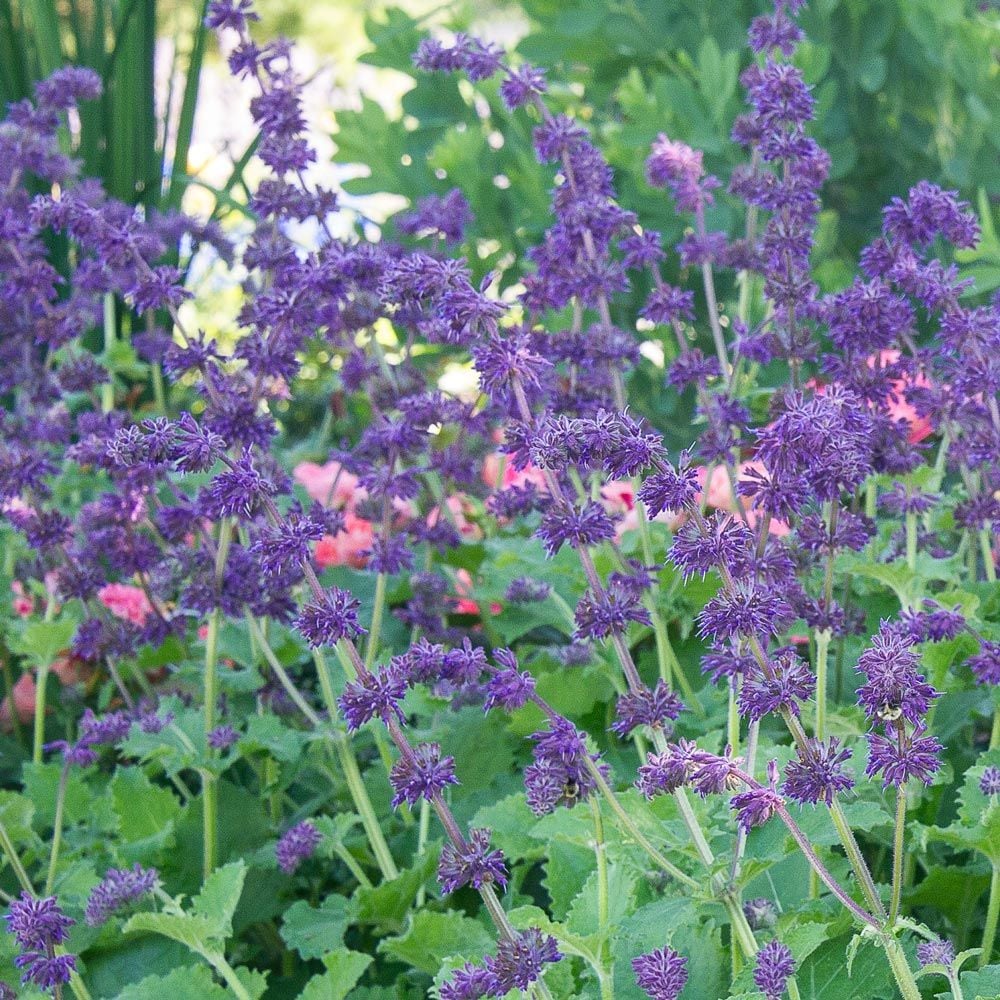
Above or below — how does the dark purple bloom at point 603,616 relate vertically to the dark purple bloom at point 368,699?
above

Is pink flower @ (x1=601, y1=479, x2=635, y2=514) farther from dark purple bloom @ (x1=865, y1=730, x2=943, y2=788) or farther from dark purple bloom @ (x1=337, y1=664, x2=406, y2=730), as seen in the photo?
dark purple bloom @ (x1=865, y1=730, x2=943, y2=788)

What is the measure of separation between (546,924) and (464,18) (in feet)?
8.67

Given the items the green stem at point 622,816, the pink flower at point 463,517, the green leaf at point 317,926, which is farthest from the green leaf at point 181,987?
the pink flower at point 463,517

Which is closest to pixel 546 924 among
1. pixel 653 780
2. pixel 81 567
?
pixel 653 780

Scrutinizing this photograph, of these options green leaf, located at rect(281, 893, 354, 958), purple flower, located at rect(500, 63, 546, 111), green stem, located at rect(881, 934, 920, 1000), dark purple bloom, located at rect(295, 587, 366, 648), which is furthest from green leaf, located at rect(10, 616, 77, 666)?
green stem, located at rect(881, 934, 920, 1000)

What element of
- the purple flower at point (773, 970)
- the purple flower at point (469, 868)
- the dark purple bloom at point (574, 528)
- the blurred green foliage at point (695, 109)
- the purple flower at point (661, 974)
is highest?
the blurred green foliage at point (695, 109)

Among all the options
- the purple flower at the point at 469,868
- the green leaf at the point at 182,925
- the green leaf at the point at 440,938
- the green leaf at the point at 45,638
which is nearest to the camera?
the purple flower at the point at 469,868

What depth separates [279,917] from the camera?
2287 millimetres

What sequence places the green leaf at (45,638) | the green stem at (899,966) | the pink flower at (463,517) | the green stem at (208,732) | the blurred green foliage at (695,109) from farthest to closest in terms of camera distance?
1. the blurred green foliage at (695,109)
2. the pink flower at (463,517)
3. the green leaf at (45,638)
4. the green stem at (208,732)
5. the green stem at (899,966)

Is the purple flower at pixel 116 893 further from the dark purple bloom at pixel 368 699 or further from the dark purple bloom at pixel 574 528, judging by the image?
the dark purple bloom at pixel 574 528

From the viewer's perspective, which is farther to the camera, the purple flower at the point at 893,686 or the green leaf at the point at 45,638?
the green leaf at the point at 45,638

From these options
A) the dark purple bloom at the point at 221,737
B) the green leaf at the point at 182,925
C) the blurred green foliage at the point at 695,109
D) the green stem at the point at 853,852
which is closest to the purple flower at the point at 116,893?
the green leaf at the point at 182,925

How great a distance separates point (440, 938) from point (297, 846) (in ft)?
0.91

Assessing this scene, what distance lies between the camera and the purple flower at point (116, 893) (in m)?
1.76
